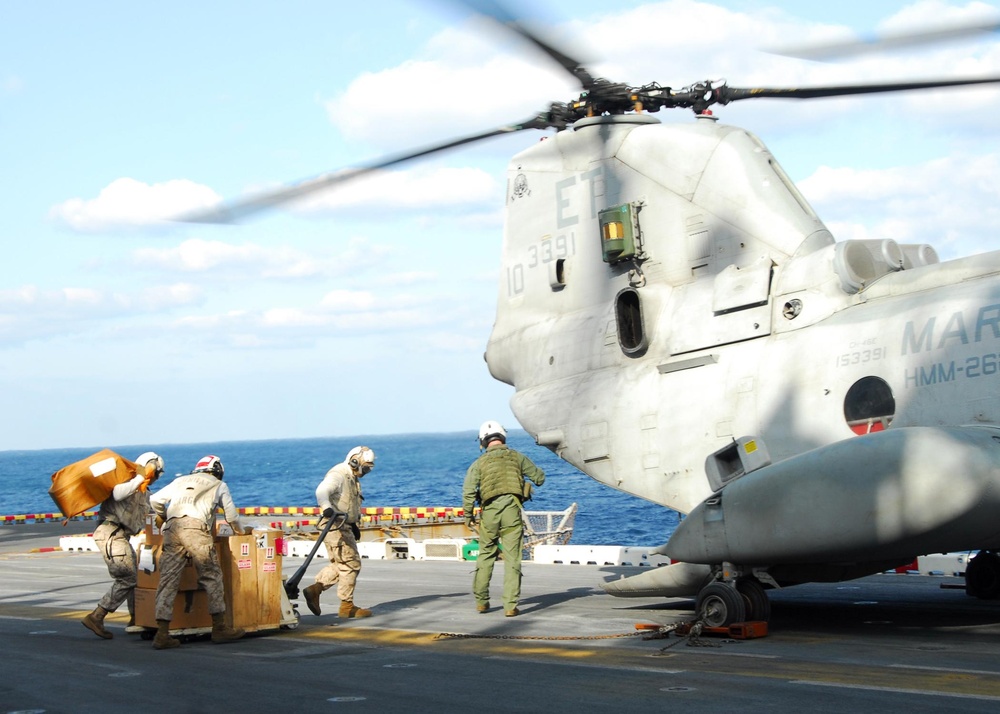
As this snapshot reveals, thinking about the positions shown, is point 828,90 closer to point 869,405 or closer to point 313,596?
point 869,405

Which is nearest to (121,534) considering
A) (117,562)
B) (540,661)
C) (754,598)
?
(117,562)

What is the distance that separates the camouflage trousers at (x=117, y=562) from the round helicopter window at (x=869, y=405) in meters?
6.69

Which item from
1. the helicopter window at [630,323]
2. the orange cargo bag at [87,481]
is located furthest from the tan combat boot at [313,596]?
the helicopter window at [630,323]

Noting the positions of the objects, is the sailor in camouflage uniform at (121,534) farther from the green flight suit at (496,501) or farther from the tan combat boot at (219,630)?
the green flight suit at (496,501)

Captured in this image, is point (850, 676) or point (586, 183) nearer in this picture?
→ point (850, 676)

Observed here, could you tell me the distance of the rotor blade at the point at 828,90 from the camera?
31.6ft

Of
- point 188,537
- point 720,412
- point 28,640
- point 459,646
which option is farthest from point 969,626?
point 28,640

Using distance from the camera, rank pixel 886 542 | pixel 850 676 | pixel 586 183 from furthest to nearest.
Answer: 1. pixel 586 183
2. pixel 886 542
3. pixel 850 676

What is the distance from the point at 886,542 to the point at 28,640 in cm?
762

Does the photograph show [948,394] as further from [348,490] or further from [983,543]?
[348,490]

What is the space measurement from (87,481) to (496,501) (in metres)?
3.94

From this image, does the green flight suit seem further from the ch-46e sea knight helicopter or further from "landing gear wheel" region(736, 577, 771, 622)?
"landing gear wheel" region(736, 577, 771, 622)

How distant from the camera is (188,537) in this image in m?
9.85

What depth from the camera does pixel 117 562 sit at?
10.5 metres
